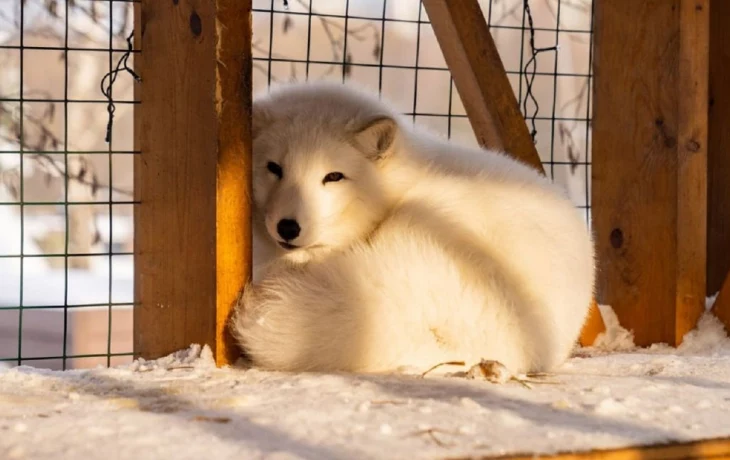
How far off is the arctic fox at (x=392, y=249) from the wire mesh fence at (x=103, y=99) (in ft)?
5.87

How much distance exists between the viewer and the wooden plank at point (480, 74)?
346cm

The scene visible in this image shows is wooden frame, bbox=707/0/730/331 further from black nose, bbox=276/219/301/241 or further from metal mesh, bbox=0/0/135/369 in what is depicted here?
metal mesh, bbox=0/0/135/369

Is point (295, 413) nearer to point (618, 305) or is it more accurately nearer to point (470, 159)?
point (470, 159)

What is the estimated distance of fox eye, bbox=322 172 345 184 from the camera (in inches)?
117

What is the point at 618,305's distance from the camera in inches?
148

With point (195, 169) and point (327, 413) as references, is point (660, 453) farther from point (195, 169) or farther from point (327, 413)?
point (195, 169)

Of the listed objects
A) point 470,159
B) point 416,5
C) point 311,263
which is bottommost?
point 311,263

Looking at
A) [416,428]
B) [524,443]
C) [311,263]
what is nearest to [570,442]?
[524,443]

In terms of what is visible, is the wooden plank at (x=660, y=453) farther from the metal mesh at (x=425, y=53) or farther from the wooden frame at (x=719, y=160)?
the metal mesh at (x=425, y=53)

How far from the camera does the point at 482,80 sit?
3508 mm

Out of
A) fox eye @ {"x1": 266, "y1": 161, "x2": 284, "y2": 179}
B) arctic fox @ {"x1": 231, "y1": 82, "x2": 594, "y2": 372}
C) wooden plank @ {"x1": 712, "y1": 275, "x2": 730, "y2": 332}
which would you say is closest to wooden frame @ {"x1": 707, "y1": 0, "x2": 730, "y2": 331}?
wooden plank @ {"x1": 712, "y1": 275, "x2": 730, "y2": 332}

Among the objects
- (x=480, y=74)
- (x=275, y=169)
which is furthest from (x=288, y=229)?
(x=480, y=74)

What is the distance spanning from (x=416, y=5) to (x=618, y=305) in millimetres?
2560

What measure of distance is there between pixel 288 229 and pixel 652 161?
1531 mm
